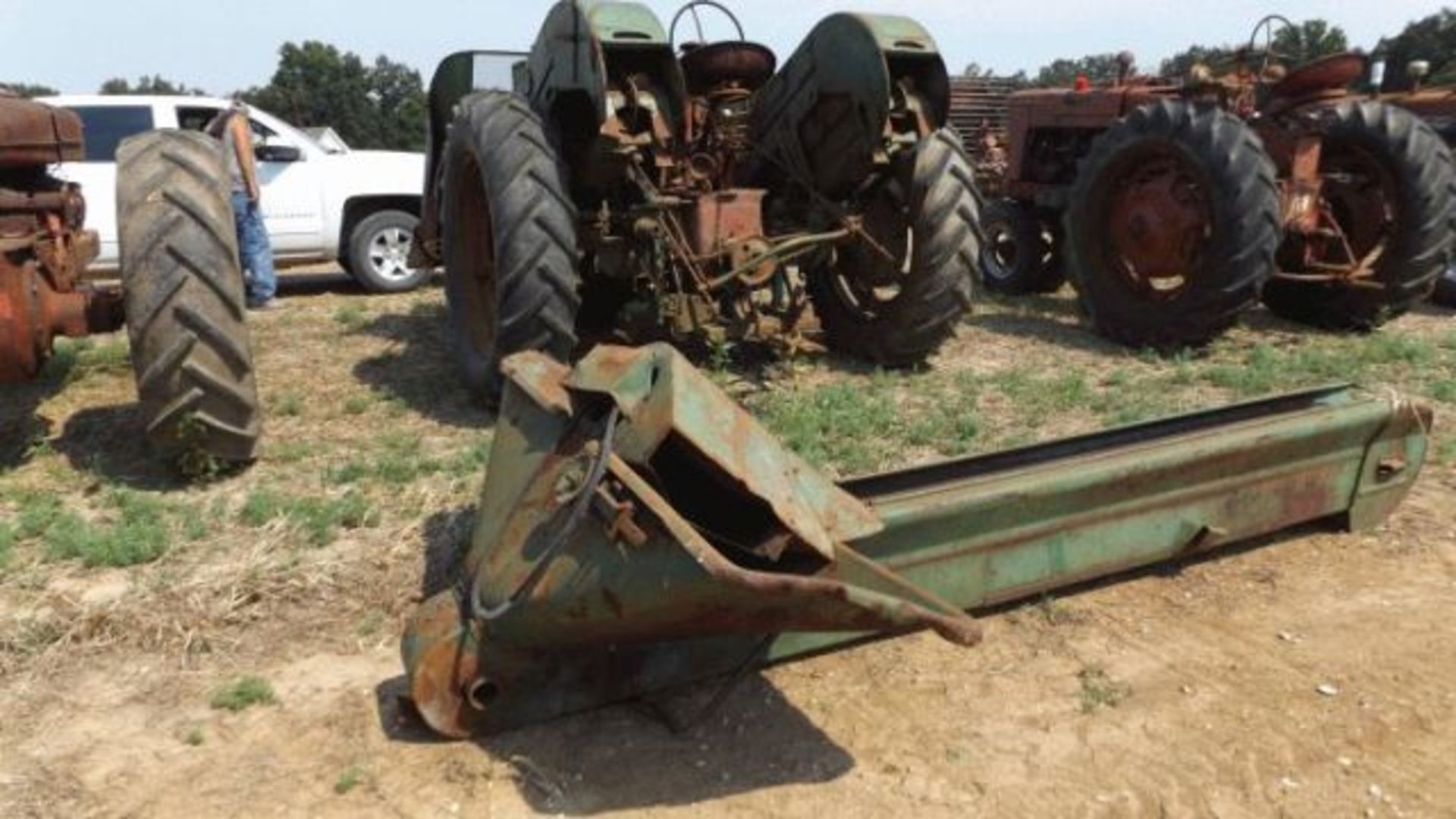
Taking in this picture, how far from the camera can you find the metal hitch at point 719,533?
229 centimetres

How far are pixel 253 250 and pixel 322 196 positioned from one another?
1.14m

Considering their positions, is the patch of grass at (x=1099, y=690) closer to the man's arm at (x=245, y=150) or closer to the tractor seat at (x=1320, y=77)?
the tractor seat at (x=1320, y=77)

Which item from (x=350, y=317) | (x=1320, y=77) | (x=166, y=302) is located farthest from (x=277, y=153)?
(x=1320, y=77)

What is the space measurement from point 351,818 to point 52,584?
159 cm

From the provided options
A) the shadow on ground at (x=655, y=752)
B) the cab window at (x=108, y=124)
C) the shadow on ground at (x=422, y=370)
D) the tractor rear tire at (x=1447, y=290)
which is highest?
the cab window at (x=108, y=124)

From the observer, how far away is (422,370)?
19.4 feet

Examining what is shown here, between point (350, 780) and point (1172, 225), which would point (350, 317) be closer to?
point (1172, 225)

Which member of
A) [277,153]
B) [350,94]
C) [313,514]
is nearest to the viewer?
[313,514]

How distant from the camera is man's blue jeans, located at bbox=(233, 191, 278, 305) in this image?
833 centimetres

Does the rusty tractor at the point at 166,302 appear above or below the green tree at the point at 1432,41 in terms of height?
below

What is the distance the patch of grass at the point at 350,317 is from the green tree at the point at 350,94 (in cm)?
3424

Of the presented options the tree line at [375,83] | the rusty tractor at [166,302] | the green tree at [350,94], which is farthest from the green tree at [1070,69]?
the rusty tractor at [166,302]

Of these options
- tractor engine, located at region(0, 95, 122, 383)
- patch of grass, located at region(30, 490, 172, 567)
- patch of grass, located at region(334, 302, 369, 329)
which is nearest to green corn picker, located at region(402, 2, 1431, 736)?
patch of grass, located at region(334, 302, 369, 329)

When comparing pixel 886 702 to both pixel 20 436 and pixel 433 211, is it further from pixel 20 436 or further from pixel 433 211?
pixel 433 211
